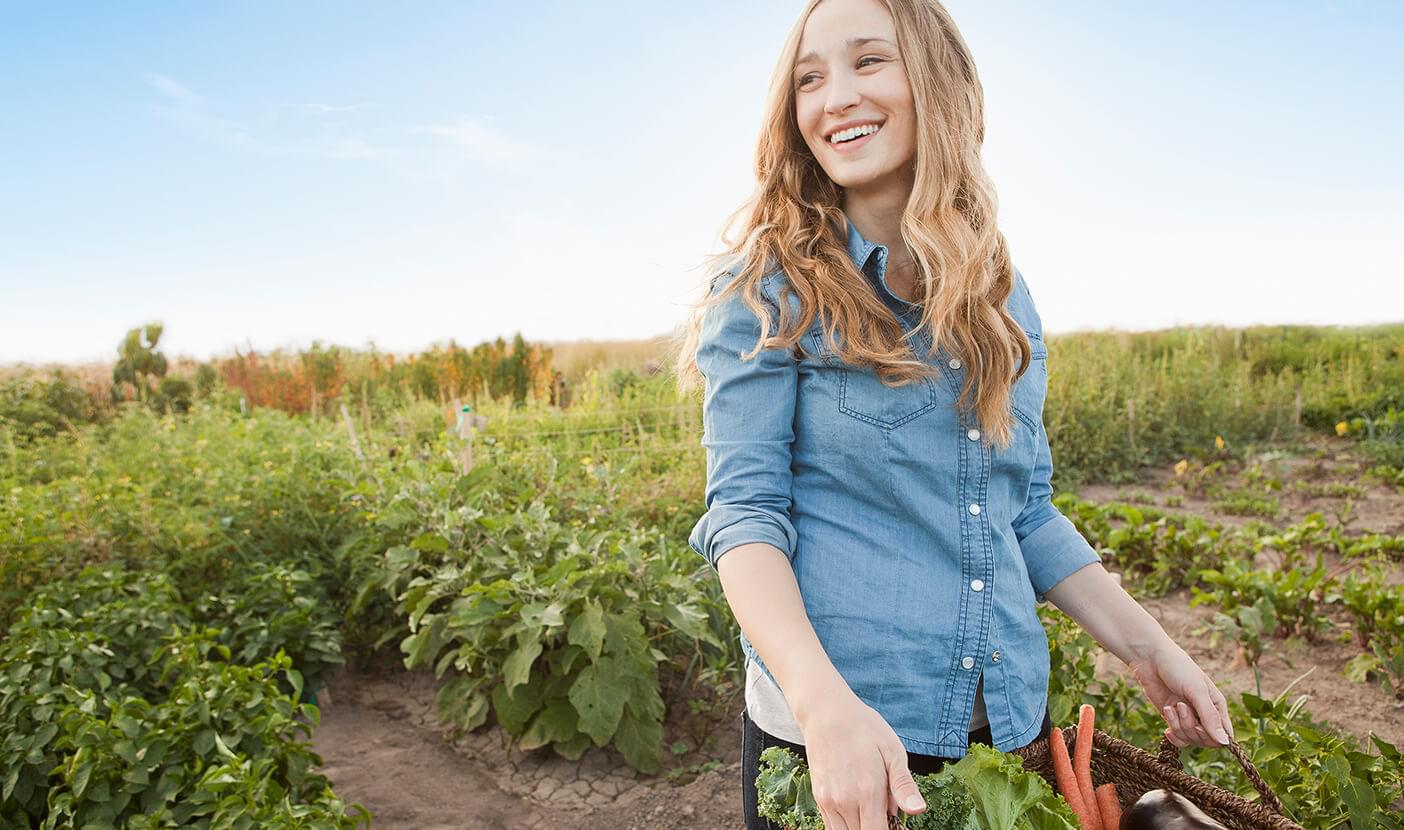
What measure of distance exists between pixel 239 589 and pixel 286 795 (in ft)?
6.37

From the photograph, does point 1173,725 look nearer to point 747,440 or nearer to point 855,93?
point 747,440

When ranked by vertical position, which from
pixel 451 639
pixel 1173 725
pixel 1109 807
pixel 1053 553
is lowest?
pixel 451 639

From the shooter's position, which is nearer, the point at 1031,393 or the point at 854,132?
the point at 854,132

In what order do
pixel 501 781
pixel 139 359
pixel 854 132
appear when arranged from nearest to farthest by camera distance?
1. pixel 854 132
2. pixel 501 781
3. pixel 139 359

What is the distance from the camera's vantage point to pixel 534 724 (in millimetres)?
3293

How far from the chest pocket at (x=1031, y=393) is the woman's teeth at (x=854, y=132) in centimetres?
40

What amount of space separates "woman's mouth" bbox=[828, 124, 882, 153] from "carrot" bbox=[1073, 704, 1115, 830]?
88 centimetres

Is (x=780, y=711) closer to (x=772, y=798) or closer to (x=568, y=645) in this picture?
(x=772, y=798)

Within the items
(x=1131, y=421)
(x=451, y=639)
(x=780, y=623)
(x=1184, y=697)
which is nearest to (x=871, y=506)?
(x=780, y=623)

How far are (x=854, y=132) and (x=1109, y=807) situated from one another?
3.47ft

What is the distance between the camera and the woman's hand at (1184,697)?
144cm

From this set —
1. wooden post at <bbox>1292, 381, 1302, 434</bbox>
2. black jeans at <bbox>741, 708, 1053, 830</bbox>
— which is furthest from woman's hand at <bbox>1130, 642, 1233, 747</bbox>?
wooden post at <bbox>1292, 381, 1302, 434</bbox>

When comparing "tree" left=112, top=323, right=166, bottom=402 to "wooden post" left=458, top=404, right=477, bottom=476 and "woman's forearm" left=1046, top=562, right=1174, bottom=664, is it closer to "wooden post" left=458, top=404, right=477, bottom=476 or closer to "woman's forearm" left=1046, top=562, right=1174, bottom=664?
"wooden post" left=458, top=404, right=477, bottom=476

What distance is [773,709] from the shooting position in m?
1.34
